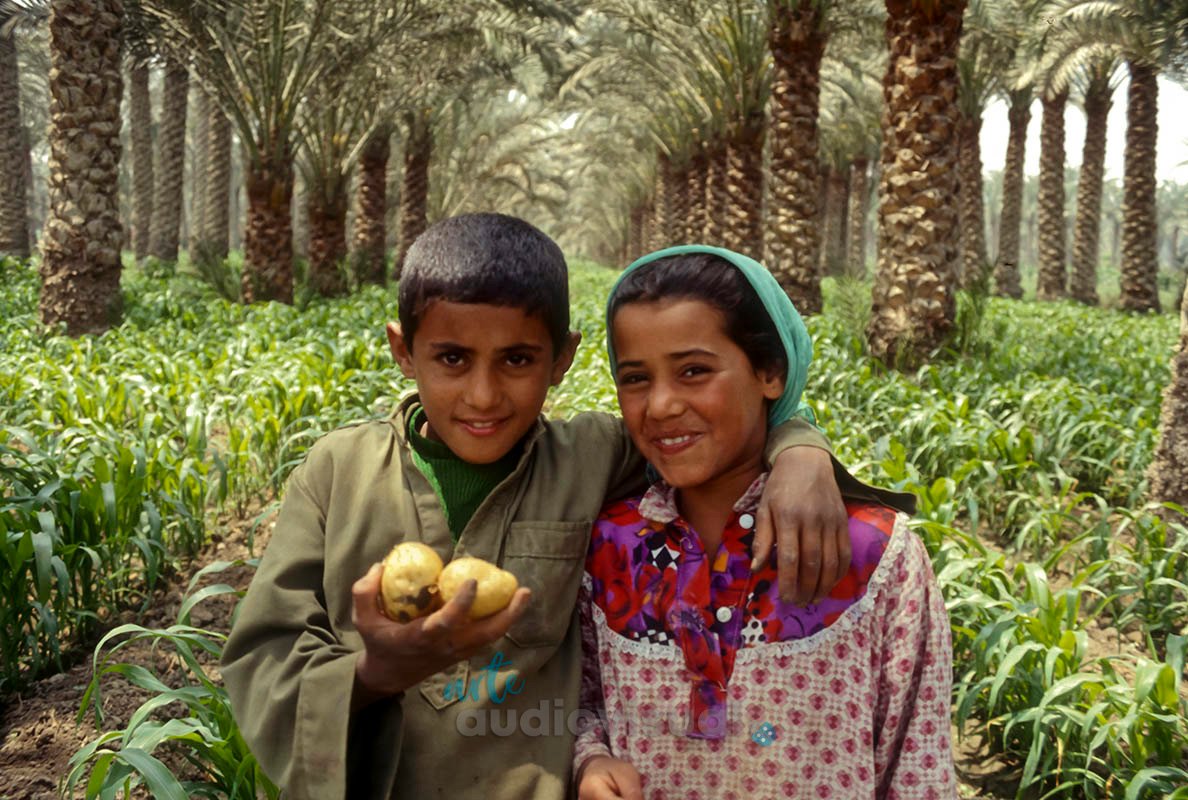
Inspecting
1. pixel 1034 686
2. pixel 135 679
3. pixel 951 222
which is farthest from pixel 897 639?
pixel 951 222

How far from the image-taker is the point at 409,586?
119cm

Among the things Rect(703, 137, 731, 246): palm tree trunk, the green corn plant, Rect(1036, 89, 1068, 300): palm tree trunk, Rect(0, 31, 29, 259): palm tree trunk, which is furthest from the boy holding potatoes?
Rect(1036, 89, 1068, 300): palm tree trunk

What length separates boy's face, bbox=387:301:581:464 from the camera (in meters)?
1.50

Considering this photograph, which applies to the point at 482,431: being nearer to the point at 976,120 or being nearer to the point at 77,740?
the point at 77,740

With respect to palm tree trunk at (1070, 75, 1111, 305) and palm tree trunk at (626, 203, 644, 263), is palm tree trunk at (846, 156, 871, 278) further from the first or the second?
palm tree trunk at (626, 203, 644, 263)

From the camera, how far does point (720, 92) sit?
595 inches

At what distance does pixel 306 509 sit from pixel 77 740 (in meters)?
1.76

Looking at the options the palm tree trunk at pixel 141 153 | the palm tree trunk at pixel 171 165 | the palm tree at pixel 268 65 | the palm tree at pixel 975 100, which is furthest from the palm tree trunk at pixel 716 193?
the palm tree trunk at pixel 141 153

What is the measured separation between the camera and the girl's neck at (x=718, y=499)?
63.1 inches

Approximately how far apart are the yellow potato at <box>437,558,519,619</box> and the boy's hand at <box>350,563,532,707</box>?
0.01 m

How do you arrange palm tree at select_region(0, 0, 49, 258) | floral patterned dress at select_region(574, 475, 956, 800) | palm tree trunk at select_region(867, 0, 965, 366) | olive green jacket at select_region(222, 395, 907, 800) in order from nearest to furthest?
olive green jacket at select_region(222, 395, 907, 800), floral patterned dress at select_region(574, 475, 956, 800), palm tree trunk at select_region(867, 0, 965, 366), palm tree at select_region(0, 0, 49, 258)

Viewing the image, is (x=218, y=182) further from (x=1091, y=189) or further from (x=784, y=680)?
(x=784, y=680)

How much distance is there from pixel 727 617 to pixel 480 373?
20.6 inches

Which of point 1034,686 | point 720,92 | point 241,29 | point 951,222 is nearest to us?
point 1034,686
